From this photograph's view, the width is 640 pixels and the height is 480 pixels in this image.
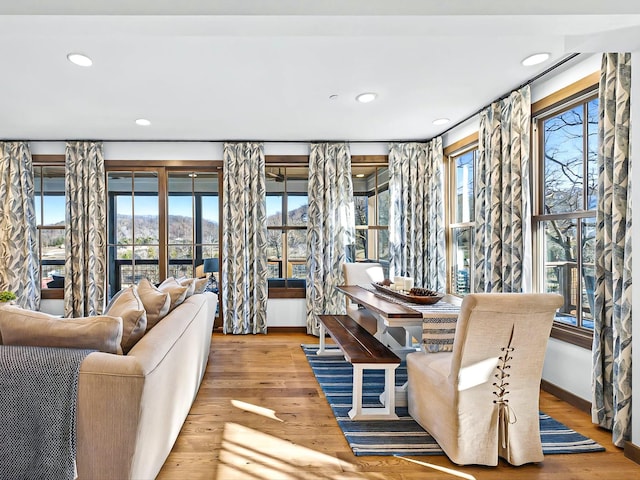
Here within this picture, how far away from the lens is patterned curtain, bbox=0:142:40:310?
5.24 metres

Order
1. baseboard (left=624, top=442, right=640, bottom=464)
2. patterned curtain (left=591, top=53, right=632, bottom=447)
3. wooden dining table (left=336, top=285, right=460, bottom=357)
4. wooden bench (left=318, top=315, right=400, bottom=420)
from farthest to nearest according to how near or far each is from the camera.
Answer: wooden bench (left=318, top=315, right=400, bottom=420), wooden dining table (left=336, top=285, right=460, bottom=357), patterned curtain (left=591, top=53, right=632, bottom=447), baseboard (left=624, top=442, right=640, bottom=464)

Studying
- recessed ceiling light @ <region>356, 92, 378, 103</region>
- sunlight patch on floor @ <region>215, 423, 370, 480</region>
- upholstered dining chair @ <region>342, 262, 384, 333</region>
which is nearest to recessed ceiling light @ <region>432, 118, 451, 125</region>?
recessed ceiling light @ <region>356, 92, 378, 103</region>

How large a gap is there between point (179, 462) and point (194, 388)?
784 mm

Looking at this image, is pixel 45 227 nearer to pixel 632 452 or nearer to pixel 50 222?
pixel 50 222

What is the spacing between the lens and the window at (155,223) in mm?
5582

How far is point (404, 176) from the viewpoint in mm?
5527

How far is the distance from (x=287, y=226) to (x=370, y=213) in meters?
1.19

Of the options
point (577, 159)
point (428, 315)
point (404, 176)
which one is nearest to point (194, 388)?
point (428, 315)

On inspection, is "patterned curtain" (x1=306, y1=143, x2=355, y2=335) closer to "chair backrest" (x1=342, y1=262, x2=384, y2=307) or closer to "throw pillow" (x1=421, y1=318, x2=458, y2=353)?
"chair backrest" (x1=342, y1=262, x2=384, y2=307)

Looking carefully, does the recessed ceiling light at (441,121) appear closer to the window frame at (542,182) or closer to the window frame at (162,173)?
the window frame at (542,182)

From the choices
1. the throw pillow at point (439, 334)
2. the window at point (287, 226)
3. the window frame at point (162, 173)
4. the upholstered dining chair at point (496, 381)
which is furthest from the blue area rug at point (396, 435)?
the window frame at point (162, 173)

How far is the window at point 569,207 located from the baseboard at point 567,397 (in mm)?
484

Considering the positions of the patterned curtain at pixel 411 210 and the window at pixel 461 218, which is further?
the patterned curtain at pixel 411 210

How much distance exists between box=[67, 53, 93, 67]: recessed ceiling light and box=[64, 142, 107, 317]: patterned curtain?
2577 millimetres
